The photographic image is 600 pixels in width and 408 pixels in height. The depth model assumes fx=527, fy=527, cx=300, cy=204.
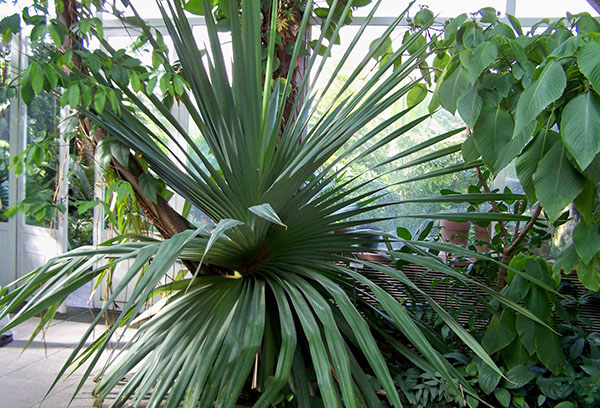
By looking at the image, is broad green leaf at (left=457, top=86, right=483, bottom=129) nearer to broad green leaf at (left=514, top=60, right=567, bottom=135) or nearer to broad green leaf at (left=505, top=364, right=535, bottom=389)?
broad green leaf at (left=514, top=60, right=567, bottom=135)

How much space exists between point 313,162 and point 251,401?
863 millimetres

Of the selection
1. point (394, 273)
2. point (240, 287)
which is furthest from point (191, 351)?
point (394, 273)

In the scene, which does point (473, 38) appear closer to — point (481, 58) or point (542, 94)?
point (481, 58)

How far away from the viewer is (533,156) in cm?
121

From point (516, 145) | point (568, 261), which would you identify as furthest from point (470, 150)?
point (568, 261)

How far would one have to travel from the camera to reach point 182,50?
1653 millimetres

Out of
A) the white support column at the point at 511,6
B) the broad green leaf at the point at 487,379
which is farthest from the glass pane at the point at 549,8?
the broad green leaf at the point at 487,379

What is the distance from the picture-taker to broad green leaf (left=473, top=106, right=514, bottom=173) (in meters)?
1.27

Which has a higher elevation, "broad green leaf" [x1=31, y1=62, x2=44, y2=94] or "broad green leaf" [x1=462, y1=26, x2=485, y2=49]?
"broad green leaf" [x1=462, y1=26, x2=485, y2=49]

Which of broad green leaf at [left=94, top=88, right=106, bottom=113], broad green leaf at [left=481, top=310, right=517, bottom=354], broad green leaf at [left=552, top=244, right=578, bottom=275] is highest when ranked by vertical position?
broad green leaf at [left=94, top=88, right=106, bottom=113]

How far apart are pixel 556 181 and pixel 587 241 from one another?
238 mm

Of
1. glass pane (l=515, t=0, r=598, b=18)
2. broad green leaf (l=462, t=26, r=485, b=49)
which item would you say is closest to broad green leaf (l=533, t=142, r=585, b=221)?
broad green leaf (l=462, t=26, r=485, b=49)

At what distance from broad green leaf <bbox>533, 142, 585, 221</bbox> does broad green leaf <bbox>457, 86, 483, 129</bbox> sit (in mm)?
197

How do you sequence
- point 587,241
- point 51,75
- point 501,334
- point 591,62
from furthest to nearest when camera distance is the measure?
point 501,334
point 51,75
point 587,241
point 591,62
